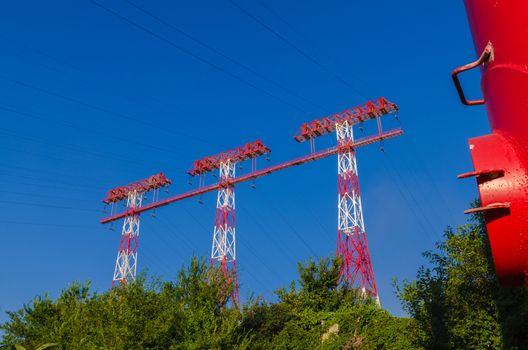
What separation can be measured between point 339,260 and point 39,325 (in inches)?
939

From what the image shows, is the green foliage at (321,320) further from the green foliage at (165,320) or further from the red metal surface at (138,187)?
the red metal surface at (138,187)

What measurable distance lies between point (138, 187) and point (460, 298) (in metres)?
45.9

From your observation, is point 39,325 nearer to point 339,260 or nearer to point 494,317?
point 339,260

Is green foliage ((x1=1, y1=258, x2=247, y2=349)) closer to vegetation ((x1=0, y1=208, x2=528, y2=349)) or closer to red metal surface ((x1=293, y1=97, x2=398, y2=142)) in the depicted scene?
vegetation ((x1=0, y1=208, x2=528, y2=349))

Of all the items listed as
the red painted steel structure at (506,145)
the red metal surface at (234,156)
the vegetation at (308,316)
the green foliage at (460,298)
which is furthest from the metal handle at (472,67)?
the red metal surface at (234,156)

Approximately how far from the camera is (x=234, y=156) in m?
48.7

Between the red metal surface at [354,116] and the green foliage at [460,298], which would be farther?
the red metal surface at [354,116]

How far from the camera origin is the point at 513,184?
9.00ft

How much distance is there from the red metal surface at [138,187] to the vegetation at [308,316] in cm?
2409

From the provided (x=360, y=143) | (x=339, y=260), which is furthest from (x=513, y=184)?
(x=360, y=143)

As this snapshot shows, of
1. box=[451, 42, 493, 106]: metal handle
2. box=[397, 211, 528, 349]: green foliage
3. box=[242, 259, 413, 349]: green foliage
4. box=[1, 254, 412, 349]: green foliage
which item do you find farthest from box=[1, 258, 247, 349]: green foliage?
box=[451, 42, 493, 106]: metal handle

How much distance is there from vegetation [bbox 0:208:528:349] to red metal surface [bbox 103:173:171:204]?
24.1 meters

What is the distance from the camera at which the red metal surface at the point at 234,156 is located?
48.0 meters

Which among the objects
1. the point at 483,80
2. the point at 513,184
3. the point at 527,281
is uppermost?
the point at 483,80
